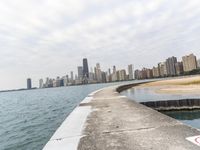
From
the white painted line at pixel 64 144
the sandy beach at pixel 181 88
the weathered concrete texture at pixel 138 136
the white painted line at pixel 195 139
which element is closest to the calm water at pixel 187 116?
the weathered concrete texture at pixel 138 136

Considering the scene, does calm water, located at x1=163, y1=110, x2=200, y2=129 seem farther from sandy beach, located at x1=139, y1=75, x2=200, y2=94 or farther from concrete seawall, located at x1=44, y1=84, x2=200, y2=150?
sandy beach, located at x1=139, y1=75, x2=200, y2=94

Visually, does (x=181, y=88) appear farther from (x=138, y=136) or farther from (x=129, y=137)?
(x=129, y=137)

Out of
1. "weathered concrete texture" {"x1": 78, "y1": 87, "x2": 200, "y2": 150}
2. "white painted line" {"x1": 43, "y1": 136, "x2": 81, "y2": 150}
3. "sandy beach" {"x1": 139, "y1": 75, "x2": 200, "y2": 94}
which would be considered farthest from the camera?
"sandy beach" {"x1": 139, "y1": 75, "x2": 200, "y2": 94}

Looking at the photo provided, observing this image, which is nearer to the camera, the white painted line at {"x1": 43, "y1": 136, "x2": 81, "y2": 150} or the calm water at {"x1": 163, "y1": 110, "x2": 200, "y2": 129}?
the white painted line at {"x1": 43, "y1": 136, "x2": 81, "y2": 150}

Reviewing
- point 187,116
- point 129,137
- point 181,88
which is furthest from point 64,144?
point 181,88

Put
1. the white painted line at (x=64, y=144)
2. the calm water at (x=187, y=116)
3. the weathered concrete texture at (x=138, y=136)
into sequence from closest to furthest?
the weathered concrete texture at (x=138, y=136) < the white painted line at (x=64, y=144) < the calm water at (x=187, y=116)

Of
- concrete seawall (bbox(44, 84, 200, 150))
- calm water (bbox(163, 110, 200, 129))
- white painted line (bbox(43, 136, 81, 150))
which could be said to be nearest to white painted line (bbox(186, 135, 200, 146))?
concrete seawall (bbox(44, 84, 200, 150))

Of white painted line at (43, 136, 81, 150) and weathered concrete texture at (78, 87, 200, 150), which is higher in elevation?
weathered concrete texture at (78, 87, 200, 150)

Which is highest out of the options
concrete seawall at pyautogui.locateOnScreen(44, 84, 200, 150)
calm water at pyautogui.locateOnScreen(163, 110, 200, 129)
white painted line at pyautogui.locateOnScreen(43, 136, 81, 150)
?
concrete seawall at pyautogui.locateOnScreen(44, 84, 200, 150)

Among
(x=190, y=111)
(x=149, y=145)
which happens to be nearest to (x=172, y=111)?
(x=190, y=111)

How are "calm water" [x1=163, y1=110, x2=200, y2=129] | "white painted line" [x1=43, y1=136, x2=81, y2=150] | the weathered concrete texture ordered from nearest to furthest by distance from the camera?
the weathered concrete texture
"white painted line" [x1=43, y1=136, x2=81, y2=150]
"calm water" [x1=163, y1=110, x2=200, y2=129]

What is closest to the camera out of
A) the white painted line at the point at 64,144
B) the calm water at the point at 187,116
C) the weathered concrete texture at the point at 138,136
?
the weathered concrete texture at the point at 138,136

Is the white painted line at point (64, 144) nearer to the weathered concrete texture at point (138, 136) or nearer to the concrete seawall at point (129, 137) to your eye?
the concrete seawall at point (129, 137)

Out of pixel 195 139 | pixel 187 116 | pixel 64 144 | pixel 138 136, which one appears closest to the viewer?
pixel 195 139
